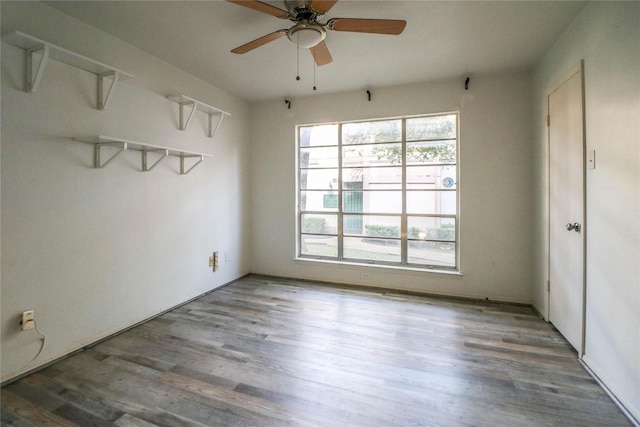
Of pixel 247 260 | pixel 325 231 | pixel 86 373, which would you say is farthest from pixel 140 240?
pixel 325 231

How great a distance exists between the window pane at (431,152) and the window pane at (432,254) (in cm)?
109

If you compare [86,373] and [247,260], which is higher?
[247,260]

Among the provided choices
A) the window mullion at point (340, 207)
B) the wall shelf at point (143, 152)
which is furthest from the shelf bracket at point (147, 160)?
the window mullion at point (340, 207)

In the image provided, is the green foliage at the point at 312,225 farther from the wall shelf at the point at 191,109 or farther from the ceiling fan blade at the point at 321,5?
the ceiling fan blade at the point at 321,5

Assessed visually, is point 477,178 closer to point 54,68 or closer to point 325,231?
point 325,231

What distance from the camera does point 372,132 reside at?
400 cm

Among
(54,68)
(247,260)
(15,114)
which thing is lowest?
(247,260)

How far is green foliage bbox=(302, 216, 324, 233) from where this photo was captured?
4.35m

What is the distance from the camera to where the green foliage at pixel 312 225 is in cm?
435

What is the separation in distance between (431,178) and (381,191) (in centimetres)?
67

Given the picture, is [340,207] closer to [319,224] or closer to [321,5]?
[319,224]

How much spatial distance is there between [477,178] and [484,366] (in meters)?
2.17

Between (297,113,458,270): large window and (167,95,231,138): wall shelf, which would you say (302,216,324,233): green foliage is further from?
(167,95,231,138): wall shelf

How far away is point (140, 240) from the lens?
2.85 meters
